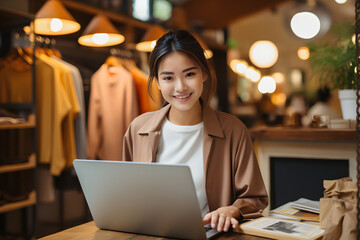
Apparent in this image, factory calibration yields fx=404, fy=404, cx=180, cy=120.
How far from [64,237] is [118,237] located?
0.18 metres

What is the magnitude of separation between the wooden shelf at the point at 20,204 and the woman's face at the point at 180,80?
6.29 ft

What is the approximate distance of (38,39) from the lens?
353 cm

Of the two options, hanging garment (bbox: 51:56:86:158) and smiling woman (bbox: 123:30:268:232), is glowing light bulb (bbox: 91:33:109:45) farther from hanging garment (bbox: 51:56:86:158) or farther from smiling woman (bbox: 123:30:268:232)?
smiling woman (bbox: 123:30:268:232)

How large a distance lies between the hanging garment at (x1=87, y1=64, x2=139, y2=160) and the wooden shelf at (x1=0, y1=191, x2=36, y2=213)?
2.23 feet

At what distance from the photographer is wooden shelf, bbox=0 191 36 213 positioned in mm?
2908

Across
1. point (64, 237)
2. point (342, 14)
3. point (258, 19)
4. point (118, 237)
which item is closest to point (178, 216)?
point (118, 237)

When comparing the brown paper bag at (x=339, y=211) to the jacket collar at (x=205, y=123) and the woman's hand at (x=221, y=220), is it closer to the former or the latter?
the woman's hand at (x=221, y=220)

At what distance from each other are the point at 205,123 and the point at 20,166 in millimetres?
1926

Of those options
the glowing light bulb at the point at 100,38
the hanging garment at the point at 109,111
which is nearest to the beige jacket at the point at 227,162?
the glowing light bulb at the point at 100,38

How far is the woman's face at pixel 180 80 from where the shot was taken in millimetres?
1558

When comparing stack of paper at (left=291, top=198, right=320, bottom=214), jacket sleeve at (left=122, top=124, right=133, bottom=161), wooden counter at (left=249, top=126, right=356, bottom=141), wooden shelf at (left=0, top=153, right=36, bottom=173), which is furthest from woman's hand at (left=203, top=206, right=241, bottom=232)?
wooden shelf at (left=0, top=153, right=36, bottom=173)

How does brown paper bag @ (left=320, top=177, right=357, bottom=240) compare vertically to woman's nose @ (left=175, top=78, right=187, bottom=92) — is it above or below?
below

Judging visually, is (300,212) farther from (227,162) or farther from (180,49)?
(180,49)

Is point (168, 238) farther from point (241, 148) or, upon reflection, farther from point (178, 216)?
point (241, 148)
